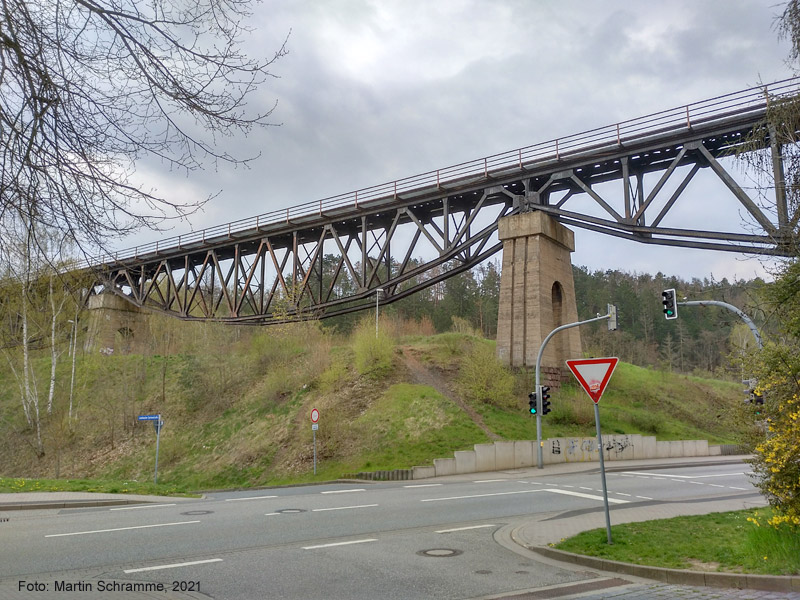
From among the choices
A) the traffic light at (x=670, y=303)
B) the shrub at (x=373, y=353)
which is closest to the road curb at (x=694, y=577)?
the traffic light at (x=670, y=303)

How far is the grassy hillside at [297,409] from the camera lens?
29578 mm

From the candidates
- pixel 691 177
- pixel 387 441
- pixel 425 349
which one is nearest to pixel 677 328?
pixel 425 349

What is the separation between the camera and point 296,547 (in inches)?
362

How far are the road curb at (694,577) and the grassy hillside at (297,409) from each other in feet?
59.4

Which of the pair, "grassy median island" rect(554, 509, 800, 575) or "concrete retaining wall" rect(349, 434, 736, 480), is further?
"concrete retaining wall" rect(349, 434, 736, 480)

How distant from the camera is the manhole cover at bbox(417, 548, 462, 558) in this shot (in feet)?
29.3

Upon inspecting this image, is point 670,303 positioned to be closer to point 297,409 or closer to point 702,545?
point 702,545

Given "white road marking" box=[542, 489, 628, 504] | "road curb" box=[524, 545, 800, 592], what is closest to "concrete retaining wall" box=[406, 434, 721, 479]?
"white road marking" box=[542, 489, 628, 504]

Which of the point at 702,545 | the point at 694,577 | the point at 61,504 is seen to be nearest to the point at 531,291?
the point at 702,545

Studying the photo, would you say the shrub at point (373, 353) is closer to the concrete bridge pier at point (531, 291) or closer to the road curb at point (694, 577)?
the concrete bridge pier at point (531, 291)

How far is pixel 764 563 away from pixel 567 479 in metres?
15.4

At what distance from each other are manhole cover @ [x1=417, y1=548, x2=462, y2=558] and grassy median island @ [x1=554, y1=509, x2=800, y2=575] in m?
1.61

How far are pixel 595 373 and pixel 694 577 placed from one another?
3.43 m

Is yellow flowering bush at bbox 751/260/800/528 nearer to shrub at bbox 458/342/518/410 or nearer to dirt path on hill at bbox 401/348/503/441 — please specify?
dirt path on hill at bbox 401/348/503/441
